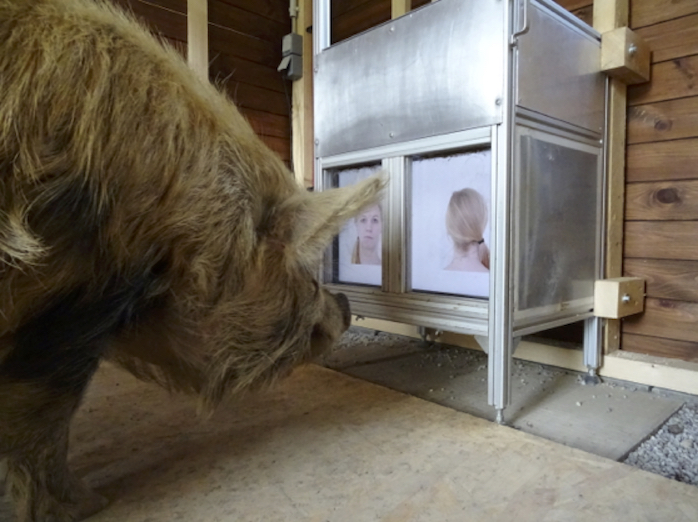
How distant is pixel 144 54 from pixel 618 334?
1.83 metres

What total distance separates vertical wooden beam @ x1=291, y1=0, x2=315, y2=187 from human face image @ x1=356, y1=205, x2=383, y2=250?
955 mm

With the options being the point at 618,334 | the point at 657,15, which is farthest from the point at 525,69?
the point at 618,334

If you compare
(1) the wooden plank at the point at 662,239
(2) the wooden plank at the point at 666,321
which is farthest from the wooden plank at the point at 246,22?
(2) the wooden plank at the point at 666,321

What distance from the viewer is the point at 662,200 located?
173 cm

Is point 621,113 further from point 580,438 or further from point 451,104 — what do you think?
point 580,438

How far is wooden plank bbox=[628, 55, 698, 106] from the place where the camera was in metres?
1.65

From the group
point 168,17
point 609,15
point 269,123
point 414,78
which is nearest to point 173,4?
point 168,17

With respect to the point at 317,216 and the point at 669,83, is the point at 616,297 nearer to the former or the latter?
the point at 669,83

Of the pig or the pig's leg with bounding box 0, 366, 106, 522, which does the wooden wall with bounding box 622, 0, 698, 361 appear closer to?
the pig

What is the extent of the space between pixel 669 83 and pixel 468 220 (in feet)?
2.95

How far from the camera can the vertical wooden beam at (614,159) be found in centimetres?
171

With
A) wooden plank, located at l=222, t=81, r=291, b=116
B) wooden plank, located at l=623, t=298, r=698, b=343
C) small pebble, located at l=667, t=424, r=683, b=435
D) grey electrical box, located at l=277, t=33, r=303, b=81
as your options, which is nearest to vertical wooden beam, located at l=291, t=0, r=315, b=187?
grey electrical box, located at l=277, t=33, r=303, b=81

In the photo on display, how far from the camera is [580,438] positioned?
1332 millimetres

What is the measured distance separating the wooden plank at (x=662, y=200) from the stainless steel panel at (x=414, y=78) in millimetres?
864
